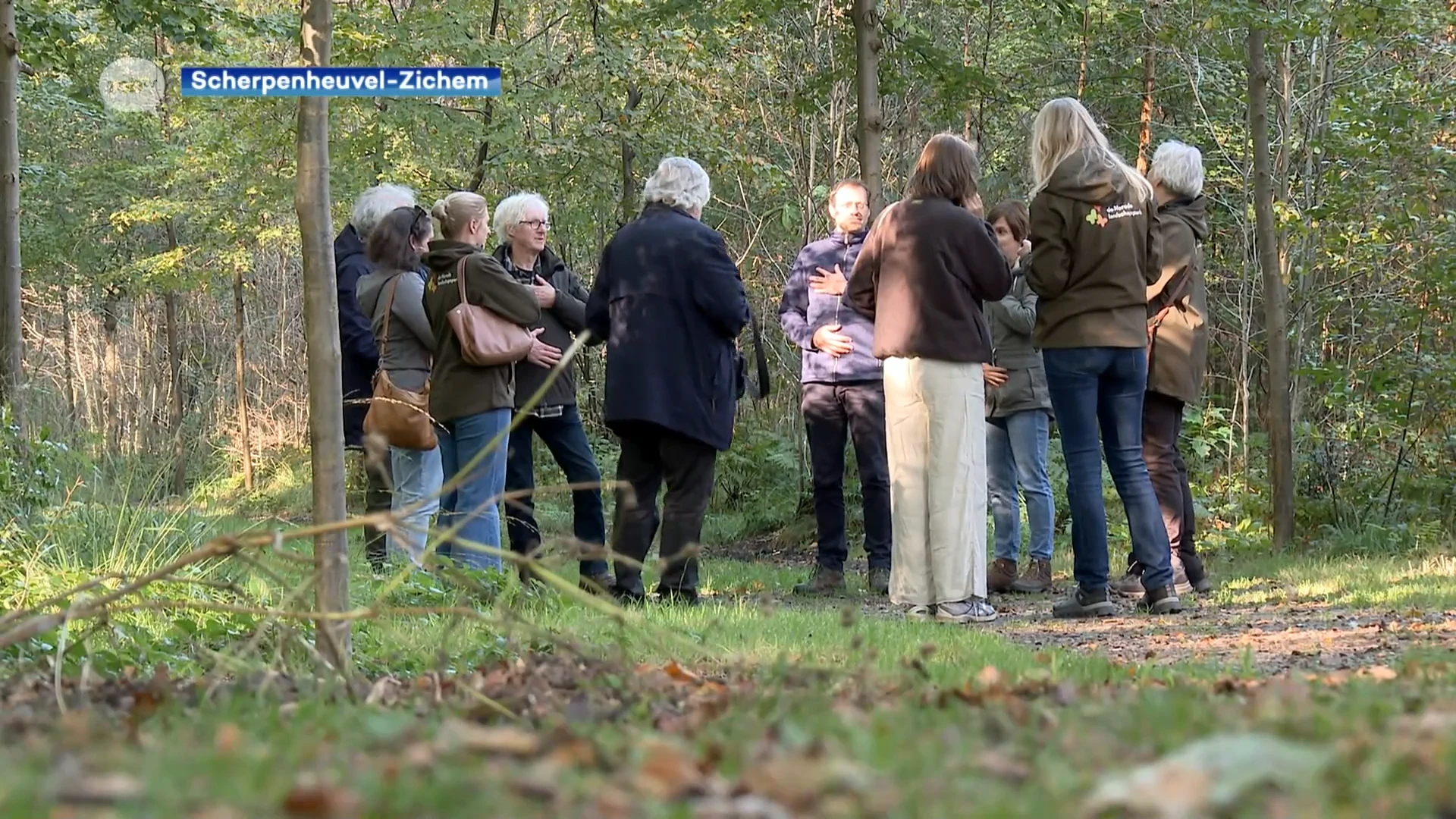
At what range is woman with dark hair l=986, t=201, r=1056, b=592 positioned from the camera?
8.94 metres

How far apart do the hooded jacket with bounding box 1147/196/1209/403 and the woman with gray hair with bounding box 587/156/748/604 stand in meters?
2.29

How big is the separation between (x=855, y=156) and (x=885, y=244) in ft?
22.9

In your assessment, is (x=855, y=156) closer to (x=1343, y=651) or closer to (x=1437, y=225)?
(x=1437, y=225)

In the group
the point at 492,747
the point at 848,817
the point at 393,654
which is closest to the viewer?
the point at 848,817

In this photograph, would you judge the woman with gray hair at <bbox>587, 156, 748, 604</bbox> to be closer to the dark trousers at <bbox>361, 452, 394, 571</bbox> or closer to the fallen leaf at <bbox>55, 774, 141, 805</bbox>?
the dark trousers at <bbox>361, 452, 394, 571</bbox>

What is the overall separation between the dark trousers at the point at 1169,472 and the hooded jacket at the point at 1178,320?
4.3 inches

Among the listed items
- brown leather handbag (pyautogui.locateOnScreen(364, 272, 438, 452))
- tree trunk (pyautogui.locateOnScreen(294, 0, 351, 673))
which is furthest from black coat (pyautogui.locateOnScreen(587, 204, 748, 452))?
tree trunk (pyautogui.locateOnScreen(294, 0, 351, 673))

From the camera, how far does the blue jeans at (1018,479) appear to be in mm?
8992

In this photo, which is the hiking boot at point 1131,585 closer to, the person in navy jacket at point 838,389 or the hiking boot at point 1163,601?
the hiking boot at point 1163,601

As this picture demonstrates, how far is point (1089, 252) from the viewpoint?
23.4 feet

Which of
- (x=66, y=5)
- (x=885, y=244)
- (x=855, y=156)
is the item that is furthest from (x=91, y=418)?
(x=885, y=244)

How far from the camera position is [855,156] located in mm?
14125

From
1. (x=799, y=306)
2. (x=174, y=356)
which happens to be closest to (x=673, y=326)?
(x=799, y=306)

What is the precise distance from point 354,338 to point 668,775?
6947 mm
